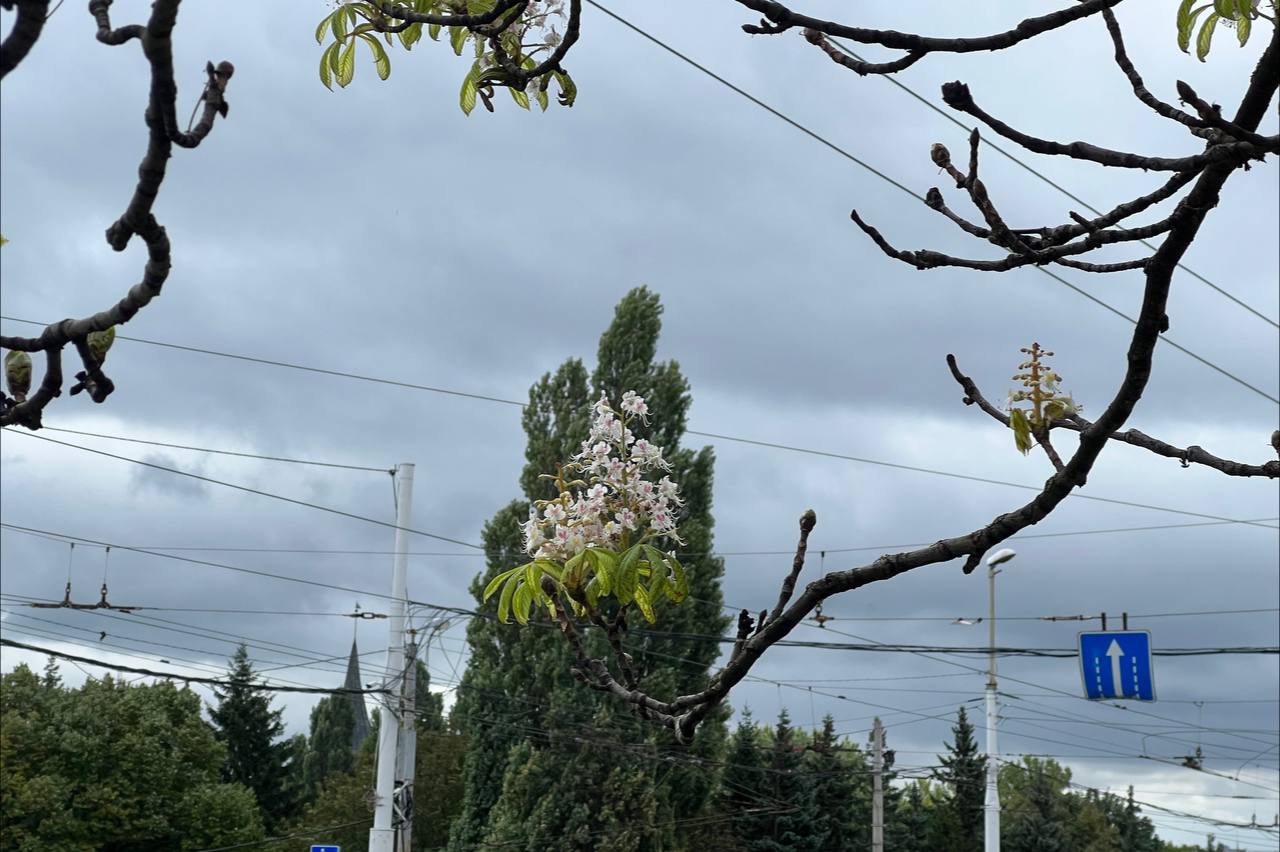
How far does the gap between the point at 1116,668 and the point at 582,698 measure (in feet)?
35.8

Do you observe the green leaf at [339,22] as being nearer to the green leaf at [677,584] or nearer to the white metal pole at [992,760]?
the green leaf at [677,584]

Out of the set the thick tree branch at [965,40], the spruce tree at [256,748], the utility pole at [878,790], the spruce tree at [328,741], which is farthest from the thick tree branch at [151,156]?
the spruce tree at [328,741]

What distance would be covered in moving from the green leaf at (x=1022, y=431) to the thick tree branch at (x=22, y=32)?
1.48m

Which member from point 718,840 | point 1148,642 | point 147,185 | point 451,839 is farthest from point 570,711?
point 147,185

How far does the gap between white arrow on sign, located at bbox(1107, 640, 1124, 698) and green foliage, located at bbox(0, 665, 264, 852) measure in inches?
930

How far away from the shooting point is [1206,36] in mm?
2359

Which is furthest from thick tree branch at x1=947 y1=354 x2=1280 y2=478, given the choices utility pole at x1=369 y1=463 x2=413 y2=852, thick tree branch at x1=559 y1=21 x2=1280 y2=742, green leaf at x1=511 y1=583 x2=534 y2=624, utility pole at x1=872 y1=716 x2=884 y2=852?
utility pole at x1=872 y1=716 x2=884 y2=852

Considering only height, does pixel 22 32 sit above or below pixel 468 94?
below

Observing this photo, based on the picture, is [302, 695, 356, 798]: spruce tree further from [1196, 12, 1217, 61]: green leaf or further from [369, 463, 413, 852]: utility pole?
[1196, 12, 1217, 61]: green leaf

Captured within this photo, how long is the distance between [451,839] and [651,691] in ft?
14.7

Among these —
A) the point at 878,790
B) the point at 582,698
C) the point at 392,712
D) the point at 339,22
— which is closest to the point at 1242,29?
the point at 339,22

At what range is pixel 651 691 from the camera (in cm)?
2638

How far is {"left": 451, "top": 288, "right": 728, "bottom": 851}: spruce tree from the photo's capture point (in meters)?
25.8

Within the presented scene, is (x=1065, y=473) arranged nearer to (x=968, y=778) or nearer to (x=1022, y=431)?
(x=1022, y=431)
